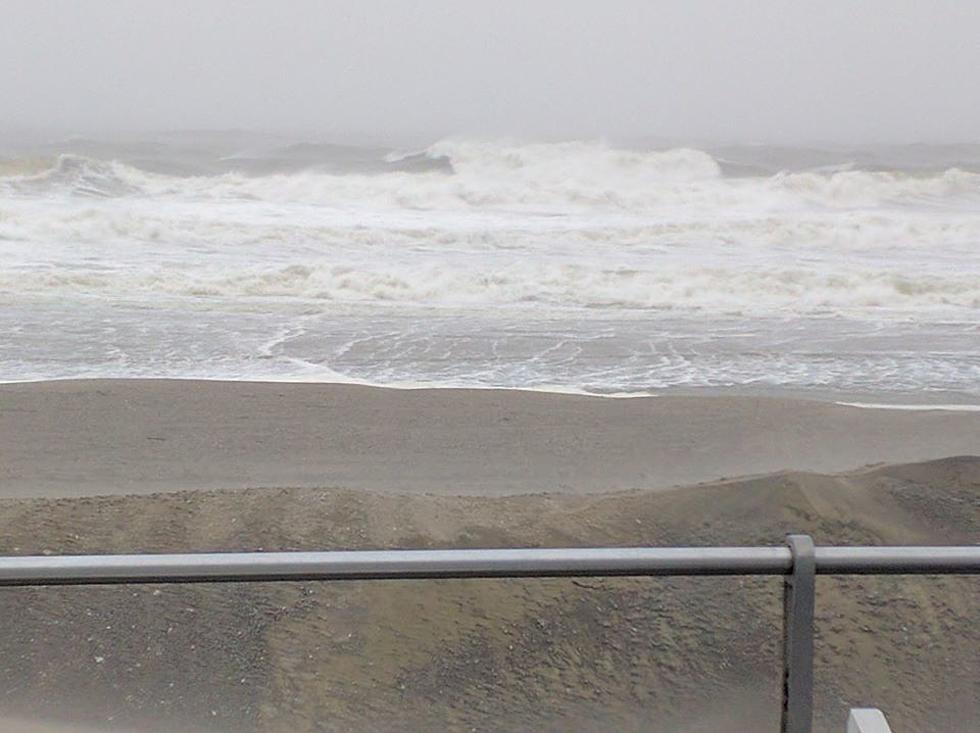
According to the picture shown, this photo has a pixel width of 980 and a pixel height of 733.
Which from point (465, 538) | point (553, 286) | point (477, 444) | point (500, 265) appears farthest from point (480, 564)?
point (500, 265)

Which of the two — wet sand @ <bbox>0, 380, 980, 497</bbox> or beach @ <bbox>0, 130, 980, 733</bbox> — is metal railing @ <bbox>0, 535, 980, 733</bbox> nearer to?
beach @ <bbox>0, 130, 980, 733</bbox>

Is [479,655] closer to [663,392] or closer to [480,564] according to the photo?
[480,564]

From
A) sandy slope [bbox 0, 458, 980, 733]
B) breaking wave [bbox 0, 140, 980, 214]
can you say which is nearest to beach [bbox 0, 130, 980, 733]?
sandy slope [bbox 0, 458, 980, 733]

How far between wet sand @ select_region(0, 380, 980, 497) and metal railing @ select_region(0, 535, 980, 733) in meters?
3.28

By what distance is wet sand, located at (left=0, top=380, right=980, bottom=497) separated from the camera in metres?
5.27

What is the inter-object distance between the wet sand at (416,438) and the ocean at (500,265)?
0.57m

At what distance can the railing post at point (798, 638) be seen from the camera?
160 cm

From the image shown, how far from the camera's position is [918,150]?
90.9ft

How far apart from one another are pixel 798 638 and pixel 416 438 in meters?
4.55

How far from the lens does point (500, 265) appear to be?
14922mm

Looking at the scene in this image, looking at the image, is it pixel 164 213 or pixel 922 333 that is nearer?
pixel 922 333

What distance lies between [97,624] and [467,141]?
83.9 ft

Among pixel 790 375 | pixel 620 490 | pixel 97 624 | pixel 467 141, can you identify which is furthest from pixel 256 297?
pixel 467 141

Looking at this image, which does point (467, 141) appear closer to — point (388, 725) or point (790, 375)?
point (790, 375)
